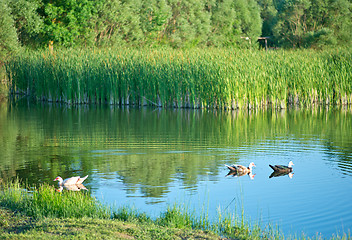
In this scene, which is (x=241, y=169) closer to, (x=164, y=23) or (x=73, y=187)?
(x=73, y=187)

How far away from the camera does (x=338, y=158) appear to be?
13422 millimetres

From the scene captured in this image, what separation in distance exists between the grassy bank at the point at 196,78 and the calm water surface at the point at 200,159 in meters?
2.18

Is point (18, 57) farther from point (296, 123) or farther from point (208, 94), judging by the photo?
point (296, 123)

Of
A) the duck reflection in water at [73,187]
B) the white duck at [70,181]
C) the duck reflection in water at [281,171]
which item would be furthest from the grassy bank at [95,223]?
the duck reflection in water at [281,171]

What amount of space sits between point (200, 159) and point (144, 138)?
12.6ft

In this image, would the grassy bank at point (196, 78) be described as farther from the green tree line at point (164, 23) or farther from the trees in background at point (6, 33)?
the green tree line at point (164, 23)

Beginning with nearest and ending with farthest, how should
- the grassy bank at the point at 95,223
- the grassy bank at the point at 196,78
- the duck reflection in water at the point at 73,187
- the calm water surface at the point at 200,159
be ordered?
the grassy bank at the point at 95,223 → the calm water surface at the point at 200,159 → the duck reflection in water at the point at 73,187 → the grassy bank at the point at 196,78

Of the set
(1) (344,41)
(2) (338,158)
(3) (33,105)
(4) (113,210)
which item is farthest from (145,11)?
(4) (113,210)

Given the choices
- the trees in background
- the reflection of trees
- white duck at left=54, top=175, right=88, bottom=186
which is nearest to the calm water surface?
the reflection of trees

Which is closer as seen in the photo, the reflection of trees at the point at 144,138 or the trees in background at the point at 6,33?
the reflection of trees at the point at 144,138

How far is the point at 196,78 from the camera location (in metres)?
24.9

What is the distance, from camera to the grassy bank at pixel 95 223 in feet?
22.0

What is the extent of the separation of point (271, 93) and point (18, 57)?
50.9 ft

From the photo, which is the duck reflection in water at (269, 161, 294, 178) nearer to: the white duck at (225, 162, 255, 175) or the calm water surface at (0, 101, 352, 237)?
the calm water surface at (0, 101, 352, 237)
